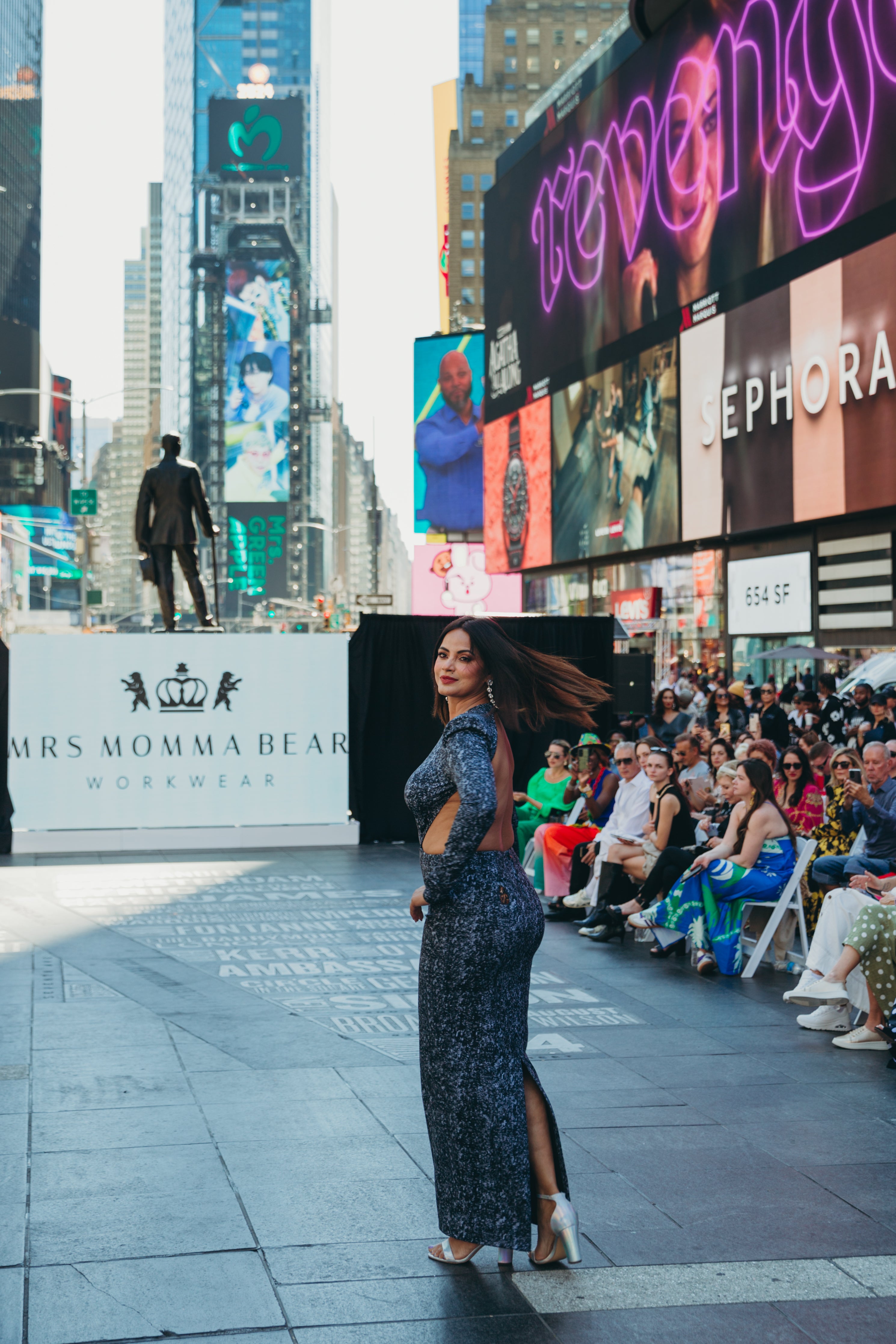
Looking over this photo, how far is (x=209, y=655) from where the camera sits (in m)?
15.9

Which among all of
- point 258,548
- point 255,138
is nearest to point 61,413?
point 258,548

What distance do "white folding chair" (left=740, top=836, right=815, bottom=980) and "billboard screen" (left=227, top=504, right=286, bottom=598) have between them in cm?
14535

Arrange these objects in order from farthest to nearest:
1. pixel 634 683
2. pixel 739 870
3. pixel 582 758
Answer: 1. pixel 634 683
2. pixel 582 758
3. pixel 739 870

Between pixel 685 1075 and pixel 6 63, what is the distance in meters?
130

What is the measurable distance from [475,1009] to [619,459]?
32245 millimetres

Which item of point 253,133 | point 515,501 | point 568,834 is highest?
point 253,133

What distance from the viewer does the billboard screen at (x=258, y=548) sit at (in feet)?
499

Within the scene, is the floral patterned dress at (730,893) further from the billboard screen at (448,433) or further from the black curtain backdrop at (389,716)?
the billboard screen at (448,433)

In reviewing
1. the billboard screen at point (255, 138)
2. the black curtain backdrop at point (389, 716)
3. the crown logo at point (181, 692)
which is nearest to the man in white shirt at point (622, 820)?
the black curtain backdrop at point (389, 716)

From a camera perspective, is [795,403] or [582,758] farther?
[795,403]

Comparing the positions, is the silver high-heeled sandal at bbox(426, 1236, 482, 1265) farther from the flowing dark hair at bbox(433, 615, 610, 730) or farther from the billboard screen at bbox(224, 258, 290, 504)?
the billboard screen at bbox(224, 258, 290, 504)

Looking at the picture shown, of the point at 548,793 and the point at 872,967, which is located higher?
the point at 548,793

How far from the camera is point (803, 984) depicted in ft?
26.1

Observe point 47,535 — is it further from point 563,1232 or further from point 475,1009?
point 563,1232
